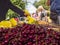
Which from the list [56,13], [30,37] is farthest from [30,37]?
[56,13]

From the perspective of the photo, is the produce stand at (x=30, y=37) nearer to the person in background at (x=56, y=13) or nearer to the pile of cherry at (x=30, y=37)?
the pile of cherry at (x=30, y=37)

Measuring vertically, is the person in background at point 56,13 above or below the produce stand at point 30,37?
above

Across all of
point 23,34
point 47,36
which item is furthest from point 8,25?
point 47,36

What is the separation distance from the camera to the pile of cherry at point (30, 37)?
1383mm

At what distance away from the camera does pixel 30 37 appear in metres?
1.43

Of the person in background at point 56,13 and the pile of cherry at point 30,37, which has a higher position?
the person in background at point 56,13

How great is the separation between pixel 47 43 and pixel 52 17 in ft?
3.38

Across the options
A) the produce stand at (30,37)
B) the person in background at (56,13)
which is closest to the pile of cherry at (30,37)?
the produce stand at (30,37)

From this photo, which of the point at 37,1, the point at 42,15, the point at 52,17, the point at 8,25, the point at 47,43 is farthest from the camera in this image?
the point at 37,1

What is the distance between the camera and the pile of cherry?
1.38 metres

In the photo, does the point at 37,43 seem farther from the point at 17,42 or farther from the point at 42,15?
the point at 42,15

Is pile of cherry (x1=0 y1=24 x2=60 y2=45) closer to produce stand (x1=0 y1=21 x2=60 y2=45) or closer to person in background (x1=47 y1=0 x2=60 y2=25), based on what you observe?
produce stand (x1=0 y1=21 x2=60 y2=45)

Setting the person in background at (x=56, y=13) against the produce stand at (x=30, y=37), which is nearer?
the produce stand at (x=30, y=37)

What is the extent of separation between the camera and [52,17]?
7.72 ft
